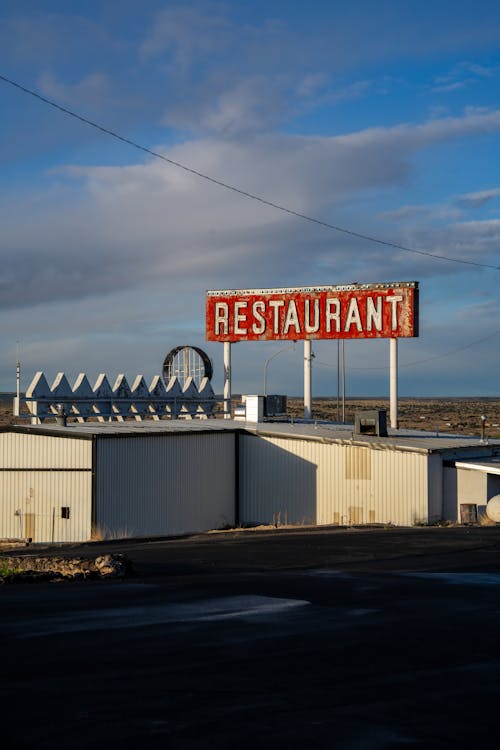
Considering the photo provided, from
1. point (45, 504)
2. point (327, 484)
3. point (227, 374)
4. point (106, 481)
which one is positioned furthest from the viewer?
point (227, 374)

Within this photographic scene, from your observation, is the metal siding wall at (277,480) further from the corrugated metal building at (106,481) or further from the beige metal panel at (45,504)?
the beige metal panel at (45,504)

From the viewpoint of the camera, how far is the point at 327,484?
121 ft

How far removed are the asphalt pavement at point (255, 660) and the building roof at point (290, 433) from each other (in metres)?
15.3

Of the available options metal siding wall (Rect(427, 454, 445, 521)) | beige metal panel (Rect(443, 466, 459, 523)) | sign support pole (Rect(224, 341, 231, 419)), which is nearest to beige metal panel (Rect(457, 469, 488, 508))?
beige metal panel (Rect(443, 466, 459, 523))

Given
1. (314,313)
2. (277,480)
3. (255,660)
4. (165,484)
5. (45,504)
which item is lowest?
(255,660)

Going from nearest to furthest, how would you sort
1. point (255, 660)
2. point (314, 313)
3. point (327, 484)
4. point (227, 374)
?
point (255, 660)
point (327, 484)
point (314, 313)
point (227, 374)

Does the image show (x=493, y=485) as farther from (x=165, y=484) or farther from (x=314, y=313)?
(x=314, y=313)

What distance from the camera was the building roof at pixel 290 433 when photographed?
34.9 metres

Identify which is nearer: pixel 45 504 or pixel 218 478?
pixel 45 504

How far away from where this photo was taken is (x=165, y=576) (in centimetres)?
1886

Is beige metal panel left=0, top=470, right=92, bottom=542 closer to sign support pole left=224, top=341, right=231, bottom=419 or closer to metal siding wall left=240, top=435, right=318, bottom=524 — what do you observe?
metal siding wall left=240, top=435, right=318, bottom=524

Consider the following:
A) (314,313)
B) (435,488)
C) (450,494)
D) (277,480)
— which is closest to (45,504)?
(277,480)

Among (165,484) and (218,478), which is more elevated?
(218,478)

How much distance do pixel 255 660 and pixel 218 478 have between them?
27.1 meters
